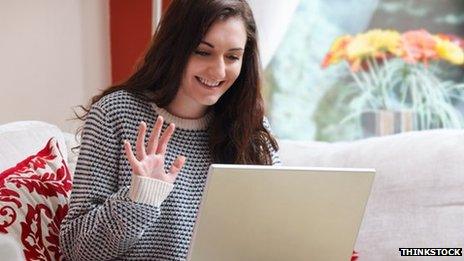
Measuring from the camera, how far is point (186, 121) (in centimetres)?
165

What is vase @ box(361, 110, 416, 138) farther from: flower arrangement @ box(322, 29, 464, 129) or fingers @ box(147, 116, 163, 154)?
fingers @ box(147, 116, 163, 154)

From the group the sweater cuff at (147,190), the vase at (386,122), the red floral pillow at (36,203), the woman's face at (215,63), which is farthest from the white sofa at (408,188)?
the vase at (386,122)

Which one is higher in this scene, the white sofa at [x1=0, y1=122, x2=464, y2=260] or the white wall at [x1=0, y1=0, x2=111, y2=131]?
the white wall at [x1=0, y1=0, x2=111, y2=131]

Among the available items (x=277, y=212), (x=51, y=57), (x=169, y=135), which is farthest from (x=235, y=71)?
(x=51, y=57)

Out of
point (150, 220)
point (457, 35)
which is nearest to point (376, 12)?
point (457, 35)

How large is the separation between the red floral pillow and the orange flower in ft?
6.22

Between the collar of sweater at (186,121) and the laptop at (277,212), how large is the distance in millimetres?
464

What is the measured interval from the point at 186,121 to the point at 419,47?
1.77m

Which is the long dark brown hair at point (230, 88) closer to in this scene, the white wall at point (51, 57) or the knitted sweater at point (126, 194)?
the knitted sweater at point (126, 194)

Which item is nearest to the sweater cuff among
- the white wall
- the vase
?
the white wall

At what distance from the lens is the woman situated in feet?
4.46

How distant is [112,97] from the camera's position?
156 centimetres

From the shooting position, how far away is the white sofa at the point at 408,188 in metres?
1.87

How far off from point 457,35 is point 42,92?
172 centimetres
